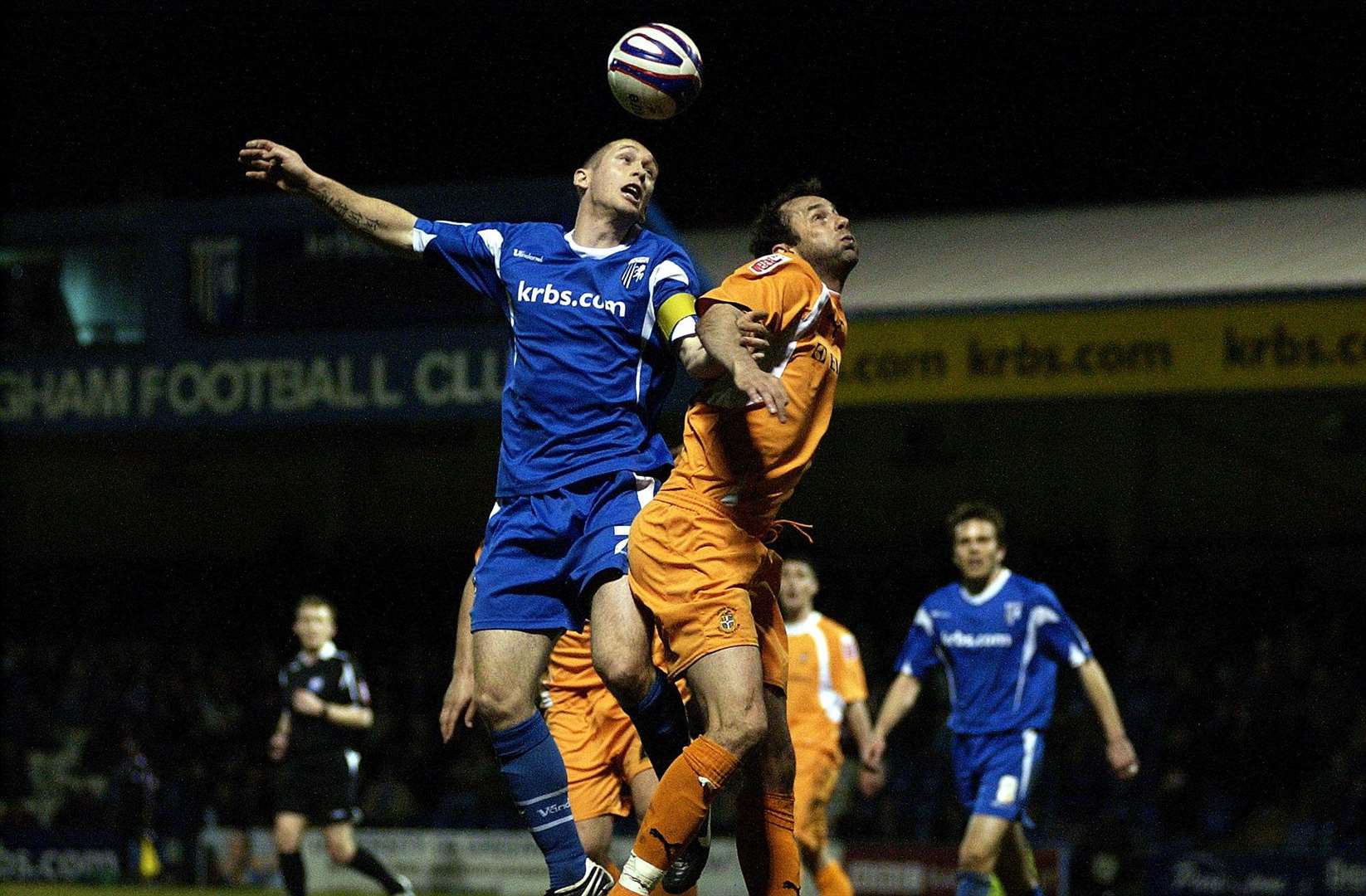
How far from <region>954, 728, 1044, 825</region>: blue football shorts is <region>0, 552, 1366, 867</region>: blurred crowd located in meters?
5.14

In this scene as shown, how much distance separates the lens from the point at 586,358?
206 inches

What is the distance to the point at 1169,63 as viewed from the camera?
62.0 ft

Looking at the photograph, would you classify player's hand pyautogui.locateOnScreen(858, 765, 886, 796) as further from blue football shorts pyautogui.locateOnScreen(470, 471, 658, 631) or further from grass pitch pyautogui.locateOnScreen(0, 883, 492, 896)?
grass pitch pyautogui.locateOnScreen(0, 883, 492, 896)

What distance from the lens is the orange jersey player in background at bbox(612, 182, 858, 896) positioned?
15.3ft

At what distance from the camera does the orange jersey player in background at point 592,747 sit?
6.38 m

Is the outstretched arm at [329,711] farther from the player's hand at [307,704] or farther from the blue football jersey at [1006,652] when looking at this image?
the blue football jersey at [1006,652]

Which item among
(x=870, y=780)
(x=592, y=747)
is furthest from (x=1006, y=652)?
(x=592, y=747)

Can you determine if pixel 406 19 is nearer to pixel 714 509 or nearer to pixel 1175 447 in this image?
pixel 1175 447

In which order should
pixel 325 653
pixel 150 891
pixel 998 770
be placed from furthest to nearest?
1. pixel 150 891
2. pixel 325 653
3. pixel 998 770

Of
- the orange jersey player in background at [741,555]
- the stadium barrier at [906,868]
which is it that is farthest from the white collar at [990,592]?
the stadium barrier at [906,868]

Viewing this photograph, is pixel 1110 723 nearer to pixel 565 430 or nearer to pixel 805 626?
pixel 805 626

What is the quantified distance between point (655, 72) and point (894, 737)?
11.1 metres

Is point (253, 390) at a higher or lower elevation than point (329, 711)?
higher

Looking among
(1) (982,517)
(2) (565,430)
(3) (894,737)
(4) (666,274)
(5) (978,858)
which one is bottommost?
(3) (894,737)
